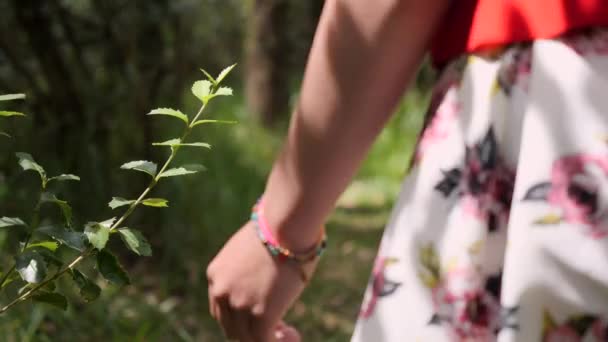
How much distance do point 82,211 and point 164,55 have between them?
1.80 feet

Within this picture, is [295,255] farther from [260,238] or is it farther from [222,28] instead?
[222,28]

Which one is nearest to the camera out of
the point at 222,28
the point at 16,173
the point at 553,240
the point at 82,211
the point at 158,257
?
the point at 553,240

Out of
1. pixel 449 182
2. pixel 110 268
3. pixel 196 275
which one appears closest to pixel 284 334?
pixel 110 268

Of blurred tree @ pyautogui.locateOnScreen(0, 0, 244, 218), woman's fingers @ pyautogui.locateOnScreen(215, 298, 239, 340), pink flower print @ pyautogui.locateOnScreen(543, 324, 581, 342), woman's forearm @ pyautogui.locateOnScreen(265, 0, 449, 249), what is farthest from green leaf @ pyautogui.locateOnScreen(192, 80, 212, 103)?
blurred tree @ pyautogui.locateOnScreen(0, 0, 244, 218)

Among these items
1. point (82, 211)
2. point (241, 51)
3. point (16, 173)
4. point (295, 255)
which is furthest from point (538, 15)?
point (241, 51)

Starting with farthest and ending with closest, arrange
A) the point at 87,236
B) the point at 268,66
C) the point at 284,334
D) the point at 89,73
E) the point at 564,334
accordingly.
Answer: the point at 268,66, the point at 89,73, the point at 284,334, the point at 87,236, the point at 564,334

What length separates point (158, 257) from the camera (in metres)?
2.91

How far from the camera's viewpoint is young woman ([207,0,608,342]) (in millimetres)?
800

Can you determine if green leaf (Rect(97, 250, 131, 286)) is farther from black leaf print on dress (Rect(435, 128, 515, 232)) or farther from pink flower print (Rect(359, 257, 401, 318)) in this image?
black leaf print on dress (Rect(435, 128, 515, 232))

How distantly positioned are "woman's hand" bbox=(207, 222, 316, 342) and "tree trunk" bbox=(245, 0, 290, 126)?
5.05 m

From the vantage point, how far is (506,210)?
871 mm

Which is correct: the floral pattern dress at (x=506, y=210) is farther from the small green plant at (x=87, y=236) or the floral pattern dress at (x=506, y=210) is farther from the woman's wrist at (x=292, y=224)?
the small green plant at (x=87, y=236)

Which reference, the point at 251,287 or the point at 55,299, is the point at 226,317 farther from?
the point at 55,299

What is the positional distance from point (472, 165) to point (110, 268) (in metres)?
0.42
